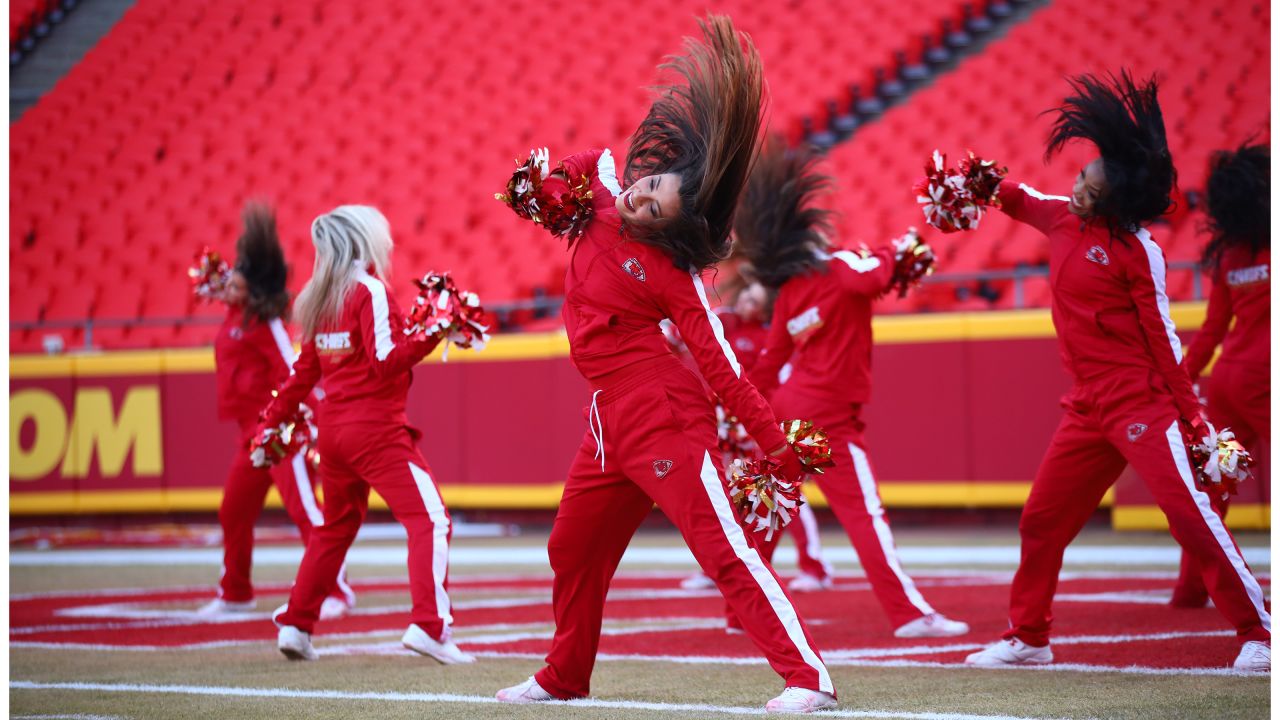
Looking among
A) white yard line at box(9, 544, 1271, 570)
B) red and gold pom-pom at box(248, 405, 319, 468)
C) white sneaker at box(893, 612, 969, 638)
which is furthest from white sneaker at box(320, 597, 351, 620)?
white sneaker at box(893, 612, 969, 638)

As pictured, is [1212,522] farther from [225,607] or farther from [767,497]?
[225,607]

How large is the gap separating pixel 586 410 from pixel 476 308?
173 centimetres

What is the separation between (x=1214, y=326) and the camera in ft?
23.3

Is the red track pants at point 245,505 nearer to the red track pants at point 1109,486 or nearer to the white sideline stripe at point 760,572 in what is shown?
the red track pants at point 1109,486

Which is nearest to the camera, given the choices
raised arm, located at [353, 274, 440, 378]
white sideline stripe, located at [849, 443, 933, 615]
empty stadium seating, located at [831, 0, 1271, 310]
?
raised arm, located at [353, 274, 440, 378]

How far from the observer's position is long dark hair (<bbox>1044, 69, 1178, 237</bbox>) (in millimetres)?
5242

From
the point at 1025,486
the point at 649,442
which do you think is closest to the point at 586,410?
the point at 649,442

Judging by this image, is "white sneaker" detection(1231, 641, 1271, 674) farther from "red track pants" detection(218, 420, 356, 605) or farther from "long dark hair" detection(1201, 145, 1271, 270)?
"red track pants" detection(218, 420, 356, 605)

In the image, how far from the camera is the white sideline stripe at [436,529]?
6.07 m

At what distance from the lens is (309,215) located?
18.4 meters

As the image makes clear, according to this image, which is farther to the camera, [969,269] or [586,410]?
[969,269]

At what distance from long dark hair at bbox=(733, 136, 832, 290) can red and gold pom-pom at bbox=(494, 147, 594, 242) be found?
260 centimetres

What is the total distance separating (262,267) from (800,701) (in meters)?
4.84

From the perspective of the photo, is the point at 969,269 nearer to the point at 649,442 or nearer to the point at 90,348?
the point at 90,348
